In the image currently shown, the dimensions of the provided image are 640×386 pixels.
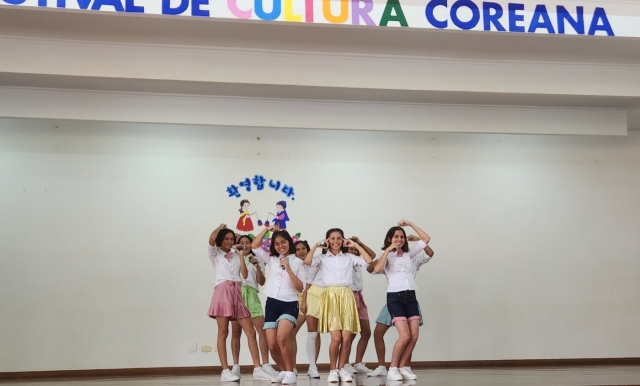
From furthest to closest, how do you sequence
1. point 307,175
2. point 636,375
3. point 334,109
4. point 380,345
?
point 307,175
point 334,109
point 380,345
point 636,375

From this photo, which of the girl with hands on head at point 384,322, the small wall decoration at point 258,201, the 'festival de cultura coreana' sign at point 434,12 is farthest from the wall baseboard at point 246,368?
the 'festival de cultura coreana' sign at point 434,12

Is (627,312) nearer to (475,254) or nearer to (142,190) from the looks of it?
(475,254)

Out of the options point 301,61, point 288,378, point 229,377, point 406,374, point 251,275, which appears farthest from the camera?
point 301,61

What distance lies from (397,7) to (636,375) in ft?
12.6

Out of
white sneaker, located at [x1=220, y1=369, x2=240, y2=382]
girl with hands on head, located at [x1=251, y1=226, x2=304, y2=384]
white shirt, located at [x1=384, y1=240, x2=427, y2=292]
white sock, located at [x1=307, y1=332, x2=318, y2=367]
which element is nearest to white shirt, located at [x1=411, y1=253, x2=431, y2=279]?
white shirt, located at [x1=384, y1=240, x2=427, y2=292]

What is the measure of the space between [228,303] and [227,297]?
0.06m

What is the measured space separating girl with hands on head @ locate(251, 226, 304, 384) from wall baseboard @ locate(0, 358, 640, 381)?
6.29 ft

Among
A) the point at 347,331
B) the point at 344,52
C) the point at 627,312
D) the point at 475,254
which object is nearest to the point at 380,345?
the point at 347,331

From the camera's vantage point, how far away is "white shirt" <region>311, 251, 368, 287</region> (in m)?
5.94

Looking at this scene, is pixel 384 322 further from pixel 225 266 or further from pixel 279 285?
pixel 225 266

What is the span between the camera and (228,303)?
Result: 6129 mm

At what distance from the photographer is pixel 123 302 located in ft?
25.3

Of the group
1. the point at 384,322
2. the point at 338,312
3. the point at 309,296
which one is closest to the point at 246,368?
the point at 384,322

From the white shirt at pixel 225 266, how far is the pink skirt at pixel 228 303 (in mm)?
45
